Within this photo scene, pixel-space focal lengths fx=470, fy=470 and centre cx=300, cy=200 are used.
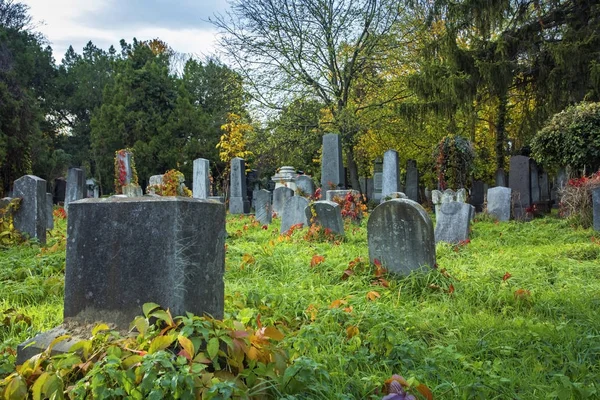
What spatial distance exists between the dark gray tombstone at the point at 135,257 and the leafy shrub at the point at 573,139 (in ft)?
41.8

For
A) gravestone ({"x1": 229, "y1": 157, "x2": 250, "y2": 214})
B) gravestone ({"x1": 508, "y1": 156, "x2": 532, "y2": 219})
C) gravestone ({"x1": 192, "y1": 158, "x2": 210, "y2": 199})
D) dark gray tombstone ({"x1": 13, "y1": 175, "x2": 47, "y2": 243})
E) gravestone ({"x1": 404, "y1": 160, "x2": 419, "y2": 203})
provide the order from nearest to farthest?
dark gray tombstone ({"x1": 13, "y1": 175, "x2": 47, "y2": 243}) < gravestone ({"x1": 508, "y1": 156, "x2": 532, "y2": 219}) < gravestone ({"x1": 192, "y1": 158, "x2": 210, "y2": 199}) < gravestone ({"x1": 404, "y1": 160, "x2": 419, "y2": 203}) < gravestone ({"x1": 229, "y1": 157, "x2": 250, "y2": 214})

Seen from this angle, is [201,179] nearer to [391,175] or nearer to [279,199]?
[279,199]

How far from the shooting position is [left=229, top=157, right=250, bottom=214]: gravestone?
19.3m

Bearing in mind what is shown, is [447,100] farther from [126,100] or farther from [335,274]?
[126,100]

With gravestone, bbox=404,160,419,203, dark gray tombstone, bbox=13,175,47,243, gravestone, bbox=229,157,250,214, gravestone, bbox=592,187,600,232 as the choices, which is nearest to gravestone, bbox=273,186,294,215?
gravestone, bbox=229,157,250,214

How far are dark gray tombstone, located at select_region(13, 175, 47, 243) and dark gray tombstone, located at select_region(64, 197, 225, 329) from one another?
19.7 ft

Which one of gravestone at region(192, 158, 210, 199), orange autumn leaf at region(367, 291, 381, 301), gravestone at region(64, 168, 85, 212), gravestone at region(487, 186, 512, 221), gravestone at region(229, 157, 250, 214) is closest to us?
orange autumn leaf at region(367, 291, 381, 301)

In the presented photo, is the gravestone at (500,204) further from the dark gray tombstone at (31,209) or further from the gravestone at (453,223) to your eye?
the dark gray tombstone at (31,209)

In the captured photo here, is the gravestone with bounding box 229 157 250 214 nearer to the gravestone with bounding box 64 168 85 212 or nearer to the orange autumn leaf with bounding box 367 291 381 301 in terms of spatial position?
the gravestone with bounding box 64 168 85 212

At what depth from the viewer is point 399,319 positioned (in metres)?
3.59

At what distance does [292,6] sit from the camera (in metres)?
19.2

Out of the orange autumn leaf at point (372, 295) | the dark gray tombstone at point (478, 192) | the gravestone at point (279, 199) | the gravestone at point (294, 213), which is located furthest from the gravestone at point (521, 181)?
the orange autumn leaf at point (372, 295)

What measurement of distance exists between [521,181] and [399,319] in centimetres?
1326

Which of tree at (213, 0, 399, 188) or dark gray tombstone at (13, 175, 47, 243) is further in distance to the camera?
tree at (213, 0, 399, 188)
